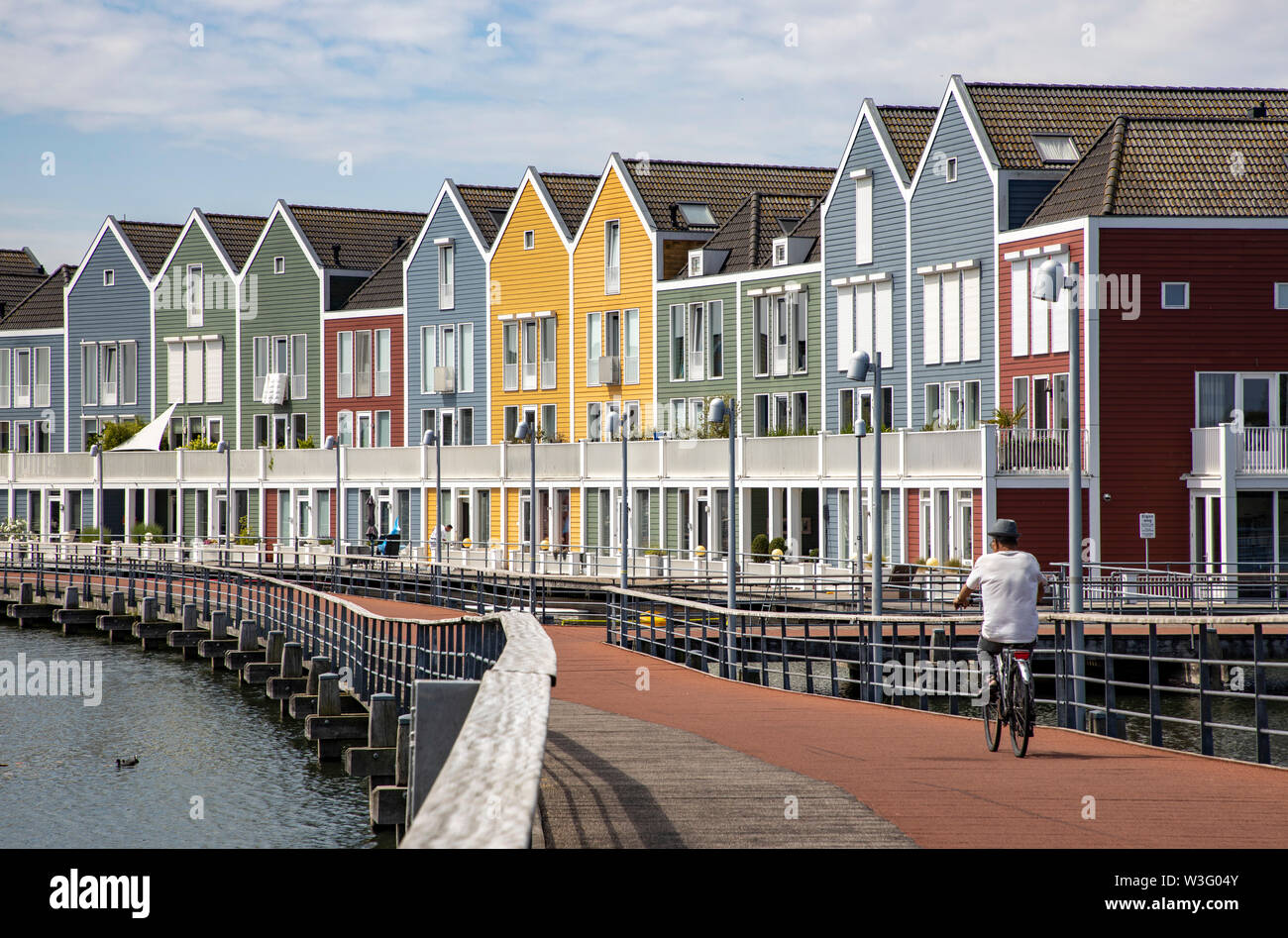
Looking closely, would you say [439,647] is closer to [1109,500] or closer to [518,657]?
[518,657]

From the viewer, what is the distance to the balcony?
138ft

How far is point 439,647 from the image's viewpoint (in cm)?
2095

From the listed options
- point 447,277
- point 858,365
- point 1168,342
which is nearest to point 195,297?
point 447,277

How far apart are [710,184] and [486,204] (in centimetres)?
1069

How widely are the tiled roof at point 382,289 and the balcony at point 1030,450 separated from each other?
3311cm

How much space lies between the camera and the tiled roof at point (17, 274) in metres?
87.8

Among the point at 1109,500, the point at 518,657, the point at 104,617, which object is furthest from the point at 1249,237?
the point at 518,657

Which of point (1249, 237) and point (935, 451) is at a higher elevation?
point (1249, 237)

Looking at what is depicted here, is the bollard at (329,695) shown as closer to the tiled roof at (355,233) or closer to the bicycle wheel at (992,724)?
the bicycle wheel at (992,724)

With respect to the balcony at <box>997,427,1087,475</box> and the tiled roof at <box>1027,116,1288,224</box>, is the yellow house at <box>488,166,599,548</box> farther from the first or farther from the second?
the tiled roof at <box>1027,116,1288,224</box>

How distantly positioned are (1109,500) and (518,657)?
3333 cm

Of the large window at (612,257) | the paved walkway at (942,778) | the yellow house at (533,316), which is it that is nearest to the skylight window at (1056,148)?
the large window at (612,257)
